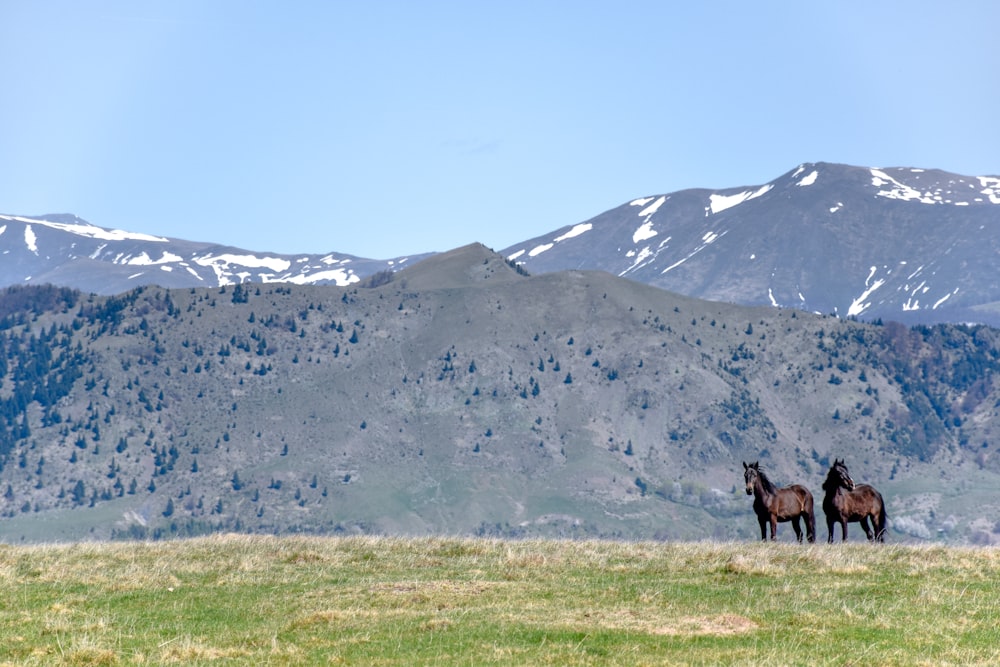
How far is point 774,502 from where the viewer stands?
40906 mm

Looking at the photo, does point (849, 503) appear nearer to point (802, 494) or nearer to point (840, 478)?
point (840, 478)

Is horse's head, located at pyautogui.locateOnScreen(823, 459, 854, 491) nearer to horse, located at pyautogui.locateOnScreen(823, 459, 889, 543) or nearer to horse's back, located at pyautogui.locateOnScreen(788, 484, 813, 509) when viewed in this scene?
horse, located at pyautogui.locateOnScreen(823, 459, 889, 543)

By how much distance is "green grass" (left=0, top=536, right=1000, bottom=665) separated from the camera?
2198 cm

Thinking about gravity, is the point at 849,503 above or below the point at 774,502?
below

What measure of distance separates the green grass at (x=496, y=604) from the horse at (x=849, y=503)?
470 cm

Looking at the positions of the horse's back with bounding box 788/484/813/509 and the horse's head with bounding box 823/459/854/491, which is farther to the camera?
the horse's back with bounding box 788/484/813/509

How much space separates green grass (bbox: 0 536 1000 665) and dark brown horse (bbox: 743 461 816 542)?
3.78 metres

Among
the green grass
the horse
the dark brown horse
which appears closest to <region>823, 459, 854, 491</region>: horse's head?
the horse

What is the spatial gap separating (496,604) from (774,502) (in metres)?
16.9

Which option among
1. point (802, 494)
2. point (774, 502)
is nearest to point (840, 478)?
point (802, 494)

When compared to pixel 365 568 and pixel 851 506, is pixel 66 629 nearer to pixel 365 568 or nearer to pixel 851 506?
pixel 365 568

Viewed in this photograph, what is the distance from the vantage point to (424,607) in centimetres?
2639

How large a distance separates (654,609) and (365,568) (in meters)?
9.86

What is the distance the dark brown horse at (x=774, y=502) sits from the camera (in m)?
40.6
